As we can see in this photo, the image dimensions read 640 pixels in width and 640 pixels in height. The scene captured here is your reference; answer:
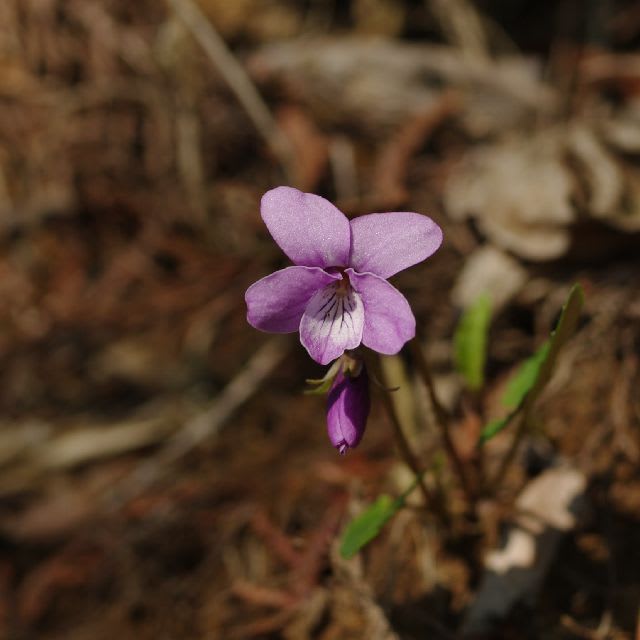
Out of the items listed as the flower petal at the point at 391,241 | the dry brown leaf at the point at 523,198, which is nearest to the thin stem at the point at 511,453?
the flower petal at the point at 391,241

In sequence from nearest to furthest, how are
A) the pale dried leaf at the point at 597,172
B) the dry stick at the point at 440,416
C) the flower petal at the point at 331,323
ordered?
the flower petal at the point at 331,323
the dry stick at the point at 440,416
the pale dried leaf at the point at 597,172

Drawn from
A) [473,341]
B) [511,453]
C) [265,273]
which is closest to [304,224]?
[473,341]

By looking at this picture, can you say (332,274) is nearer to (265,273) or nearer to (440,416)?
(440,416)

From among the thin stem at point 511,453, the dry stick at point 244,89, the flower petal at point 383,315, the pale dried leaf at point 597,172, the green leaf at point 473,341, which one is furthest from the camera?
the dry stick at point 244,89

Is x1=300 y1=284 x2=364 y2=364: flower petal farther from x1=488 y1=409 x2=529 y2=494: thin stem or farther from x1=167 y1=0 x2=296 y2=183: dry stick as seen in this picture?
x1=167 y1=0 x2=296 y2=183: dry stick

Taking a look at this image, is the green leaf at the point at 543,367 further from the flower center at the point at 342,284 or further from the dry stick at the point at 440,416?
the flower center at the point at 342,284

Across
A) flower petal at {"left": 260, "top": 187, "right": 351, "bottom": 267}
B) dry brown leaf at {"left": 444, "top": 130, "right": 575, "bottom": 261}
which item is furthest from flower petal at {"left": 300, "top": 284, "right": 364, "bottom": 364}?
dry brown leaf at {"left": 444, "top": 130, "right": 575, "bottom": 261}
